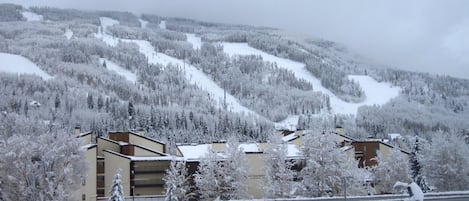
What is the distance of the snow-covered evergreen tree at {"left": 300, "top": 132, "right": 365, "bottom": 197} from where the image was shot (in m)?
58.1

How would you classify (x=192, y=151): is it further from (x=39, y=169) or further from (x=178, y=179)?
(x=39, y=169)

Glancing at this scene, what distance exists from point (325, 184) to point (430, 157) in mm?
19060

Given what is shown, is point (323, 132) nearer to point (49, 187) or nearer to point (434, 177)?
point (434, 177)

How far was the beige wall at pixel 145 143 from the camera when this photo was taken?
80.8 m

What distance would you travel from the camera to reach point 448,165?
221ft

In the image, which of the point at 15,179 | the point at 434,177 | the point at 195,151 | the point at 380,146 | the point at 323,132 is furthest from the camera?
the point at 380,146

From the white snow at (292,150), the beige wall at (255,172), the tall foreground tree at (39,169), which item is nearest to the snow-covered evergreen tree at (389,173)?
the white snow at (292,150)

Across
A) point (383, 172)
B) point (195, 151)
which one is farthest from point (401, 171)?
point (195, 151)

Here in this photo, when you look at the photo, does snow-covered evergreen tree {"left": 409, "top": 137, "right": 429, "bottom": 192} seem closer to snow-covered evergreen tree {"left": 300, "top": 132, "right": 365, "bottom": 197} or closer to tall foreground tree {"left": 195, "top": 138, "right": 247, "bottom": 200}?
snow-covered evergreen tree {"left": 300, "top": 132, "right": 365, "bottom": 197}

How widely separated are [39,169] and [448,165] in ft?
144

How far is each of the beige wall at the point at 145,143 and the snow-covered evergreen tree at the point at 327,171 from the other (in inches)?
1131

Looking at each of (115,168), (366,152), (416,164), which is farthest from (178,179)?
(366,152)

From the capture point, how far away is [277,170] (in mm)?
63844

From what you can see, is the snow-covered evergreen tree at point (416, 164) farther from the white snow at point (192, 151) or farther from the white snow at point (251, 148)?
the white snow at point (192, 151)
